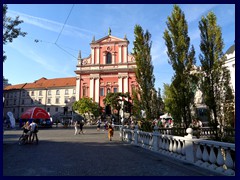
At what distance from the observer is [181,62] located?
1248 centimetres

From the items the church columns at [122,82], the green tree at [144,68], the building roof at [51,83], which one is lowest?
the green tree at [144,68]

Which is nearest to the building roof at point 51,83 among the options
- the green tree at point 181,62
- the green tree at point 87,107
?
the green tree at point 87,107

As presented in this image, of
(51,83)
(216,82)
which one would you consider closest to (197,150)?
(216,82)

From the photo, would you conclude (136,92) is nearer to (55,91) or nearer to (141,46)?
(141,46)

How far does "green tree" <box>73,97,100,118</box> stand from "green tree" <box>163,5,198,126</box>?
41.3 m

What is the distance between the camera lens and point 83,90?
6069 centimetres

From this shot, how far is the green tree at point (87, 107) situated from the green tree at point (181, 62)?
41297 millimetres

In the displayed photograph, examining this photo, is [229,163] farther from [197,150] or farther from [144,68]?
[144,68]

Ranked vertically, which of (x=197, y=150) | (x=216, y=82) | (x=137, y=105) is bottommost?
(x=197, y=150)

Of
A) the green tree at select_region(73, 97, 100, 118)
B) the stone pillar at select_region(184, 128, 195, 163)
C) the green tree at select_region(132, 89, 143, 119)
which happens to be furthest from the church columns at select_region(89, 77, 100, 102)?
the stone pillar at select_region(184, 128, 195, 163)

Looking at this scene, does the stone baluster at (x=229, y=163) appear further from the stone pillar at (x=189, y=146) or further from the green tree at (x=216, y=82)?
the green tree at (x=216, y=82)

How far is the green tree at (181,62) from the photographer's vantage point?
40.0ft

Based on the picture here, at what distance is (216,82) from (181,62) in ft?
8.02

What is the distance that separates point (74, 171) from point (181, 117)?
24.1 feet
